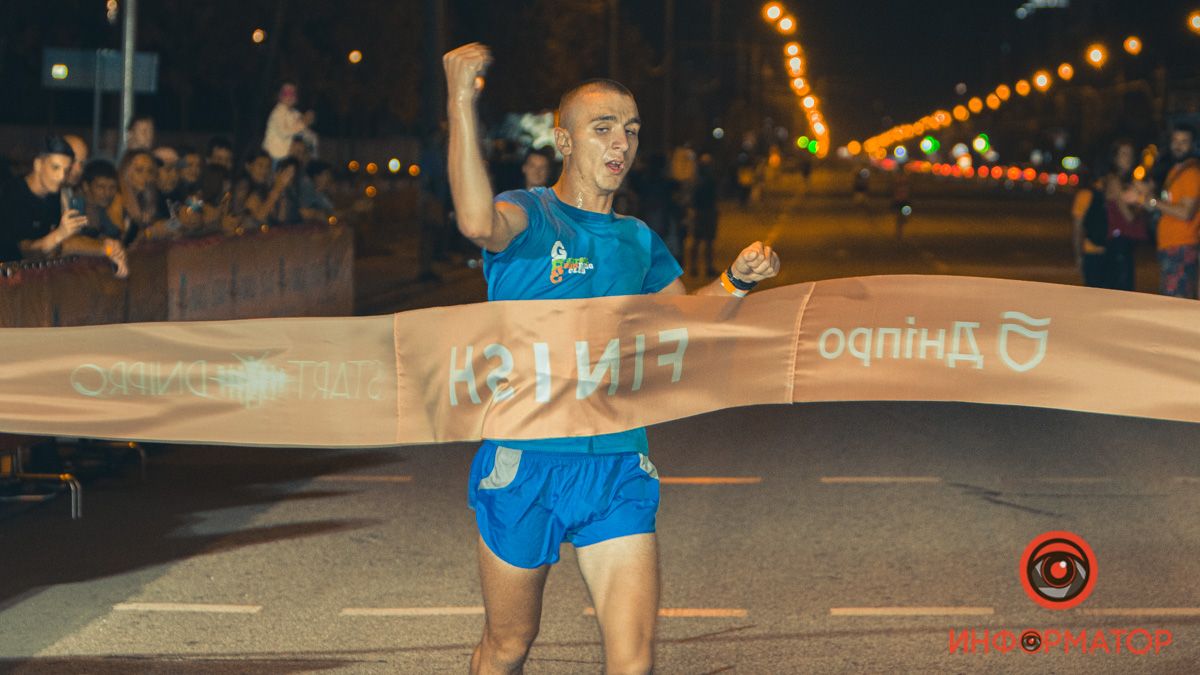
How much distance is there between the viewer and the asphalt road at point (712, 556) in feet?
22.5

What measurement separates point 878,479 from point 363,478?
291 centimetres

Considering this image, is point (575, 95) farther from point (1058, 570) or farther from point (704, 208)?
point (704, 208)

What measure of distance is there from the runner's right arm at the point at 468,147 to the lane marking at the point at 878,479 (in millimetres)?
6510

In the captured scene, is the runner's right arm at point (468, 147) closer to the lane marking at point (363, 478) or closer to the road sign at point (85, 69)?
the lane marking at point (363, 478)

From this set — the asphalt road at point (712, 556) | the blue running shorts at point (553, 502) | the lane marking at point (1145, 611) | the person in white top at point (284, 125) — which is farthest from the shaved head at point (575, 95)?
the person in white top at point (284, 125)

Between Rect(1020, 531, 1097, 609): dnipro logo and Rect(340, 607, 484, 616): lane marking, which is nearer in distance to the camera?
Rect(340, 607, 484, 616): lane marking

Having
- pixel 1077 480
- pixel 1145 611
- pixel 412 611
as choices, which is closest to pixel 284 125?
pixel 1077 480

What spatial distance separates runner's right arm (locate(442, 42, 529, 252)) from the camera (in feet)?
14.2

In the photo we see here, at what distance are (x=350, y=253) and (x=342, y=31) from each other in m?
31.9

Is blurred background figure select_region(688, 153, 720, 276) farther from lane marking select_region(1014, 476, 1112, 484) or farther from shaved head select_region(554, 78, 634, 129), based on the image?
shaved head select_region(554, 78, 634, 129)

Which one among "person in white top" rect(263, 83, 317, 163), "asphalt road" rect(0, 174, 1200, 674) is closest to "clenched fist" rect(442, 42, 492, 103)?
"asphalt road" rect(0, 174, 1200, 674)

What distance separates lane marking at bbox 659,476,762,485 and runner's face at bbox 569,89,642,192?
5965 mm

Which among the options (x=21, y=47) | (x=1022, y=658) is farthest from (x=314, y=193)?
(x=21, y=47)

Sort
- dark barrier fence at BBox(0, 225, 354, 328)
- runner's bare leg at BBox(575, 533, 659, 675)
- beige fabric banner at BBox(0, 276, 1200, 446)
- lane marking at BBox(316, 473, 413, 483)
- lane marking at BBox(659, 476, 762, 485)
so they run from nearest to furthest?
runner's bare leg at BBox(575, 533, 659, 675), beige fabric banner at BBox(0, 276, 1200, 446), dark barrier fence at BBox(0, 225, 354, 328), lane marking at BBox(659, 476, 762, 485), lane marking at BBox(316, 473, 413, 483)
